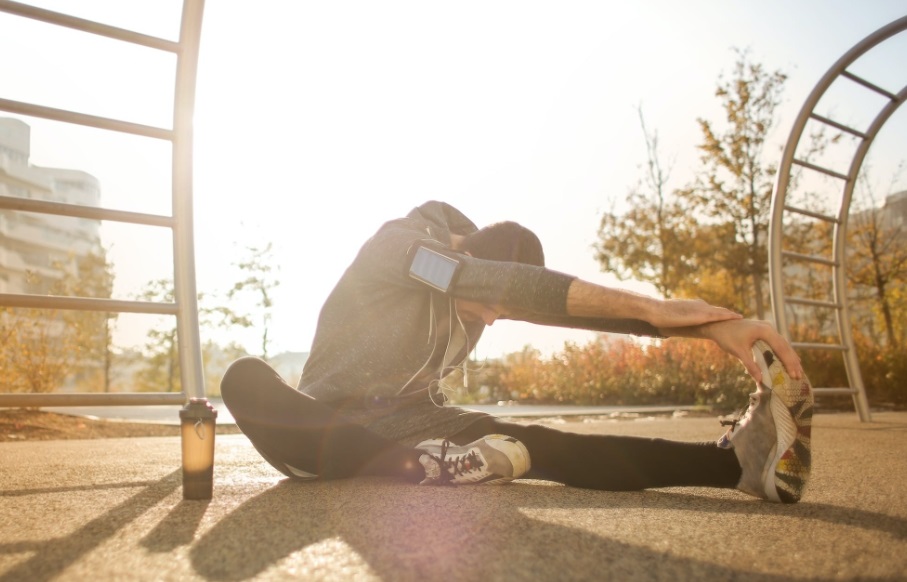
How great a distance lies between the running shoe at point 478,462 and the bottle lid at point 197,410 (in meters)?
0.61

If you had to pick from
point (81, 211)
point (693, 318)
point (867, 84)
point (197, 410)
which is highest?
point (867, 84)

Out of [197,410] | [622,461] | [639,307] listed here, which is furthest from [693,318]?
[197,410]

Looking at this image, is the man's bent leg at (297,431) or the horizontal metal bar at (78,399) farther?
the horizontal metal bar at (78,399)

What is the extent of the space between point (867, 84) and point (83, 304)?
15.7 feet

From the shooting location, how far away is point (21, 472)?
2646mm

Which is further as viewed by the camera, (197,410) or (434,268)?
(434,268)

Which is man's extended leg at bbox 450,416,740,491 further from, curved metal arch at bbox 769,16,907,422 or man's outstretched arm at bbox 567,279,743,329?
curved metal arch at bbox 769,16,907,422

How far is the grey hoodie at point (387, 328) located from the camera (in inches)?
89.4

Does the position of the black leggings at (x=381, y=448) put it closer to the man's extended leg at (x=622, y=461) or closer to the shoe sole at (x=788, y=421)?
the man's extended leg at (x=622, y=461)

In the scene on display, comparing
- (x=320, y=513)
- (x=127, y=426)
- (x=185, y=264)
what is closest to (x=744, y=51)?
(x=127, y=426)

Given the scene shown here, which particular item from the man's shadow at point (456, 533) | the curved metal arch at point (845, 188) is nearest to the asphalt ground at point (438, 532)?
the man's shadow at point (456, 533)

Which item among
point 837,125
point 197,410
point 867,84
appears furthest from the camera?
point 837,125

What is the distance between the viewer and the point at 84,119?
2.77 m

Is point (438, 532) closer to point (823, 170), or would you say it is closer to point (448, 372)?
point (448, 372)
